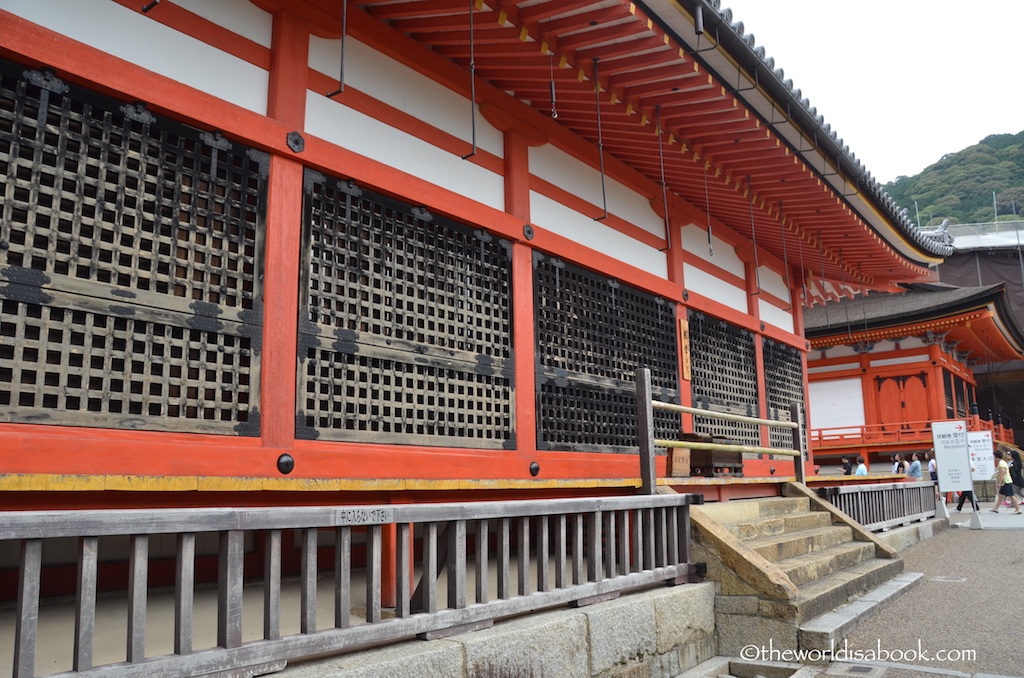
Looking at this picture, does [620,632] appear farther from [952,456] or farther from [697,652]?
[952,456]

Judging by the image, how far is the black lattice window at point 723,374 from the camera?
844 cm

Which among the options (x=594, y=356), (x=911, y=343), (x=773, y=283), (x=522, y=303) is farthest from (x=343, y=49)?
(x=911, y=343)

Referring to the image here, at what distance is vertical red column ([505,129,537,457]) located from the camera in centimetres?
580

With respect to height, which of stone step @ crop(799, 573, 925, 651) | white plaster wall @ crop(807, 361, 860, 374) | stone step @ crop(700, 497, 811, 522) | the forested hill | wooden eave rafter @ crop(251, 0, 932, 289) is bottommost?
stone step @ crop(799, 573, 925, 651)

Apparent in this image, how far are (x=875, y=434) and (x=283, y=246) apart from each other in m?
20.2

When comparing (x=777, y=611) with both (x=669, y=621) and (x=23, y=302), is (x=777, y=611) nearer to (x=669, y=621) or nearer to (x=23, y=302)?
(x=669, y=621)

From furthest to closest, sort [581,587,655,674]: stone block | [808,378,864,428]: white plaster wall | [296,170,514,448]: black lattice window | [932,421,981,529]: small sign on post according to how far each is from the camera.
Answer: [808,378,864,428]: white plaster wall, [932,421,981,529]: small sign on post, [296,170,514,448]: black lattice window, [581,587,655,674]: stone block

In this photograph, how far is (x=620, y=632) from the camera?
13.2 feet

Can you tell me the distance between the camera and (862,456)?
20.1 metres

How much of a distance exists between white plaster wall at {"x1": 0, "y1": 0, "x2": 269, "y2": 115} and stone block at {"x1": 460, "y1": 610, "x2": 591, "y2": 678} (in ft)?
10.8

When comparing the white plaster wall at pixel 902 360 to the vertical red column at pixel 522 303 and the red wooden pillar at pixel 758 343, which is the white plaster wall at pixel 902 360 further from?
the vertical red column at pixel 522 303

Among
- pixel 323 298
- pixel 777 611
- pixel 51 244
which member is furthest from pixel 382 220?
pixel 777 611

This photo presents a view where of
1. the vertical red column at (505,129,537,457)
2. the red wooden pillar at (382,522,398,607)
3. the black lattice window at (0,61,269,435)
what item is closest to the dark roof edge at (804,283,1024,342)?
the vertical red column at (505,129,537,457)

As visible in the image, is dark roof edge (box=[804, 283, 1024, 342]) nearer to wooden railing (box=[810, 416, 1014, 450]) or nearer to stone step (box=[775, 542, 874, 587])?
wooden railing (box=[810, 416, 1014, 450])
